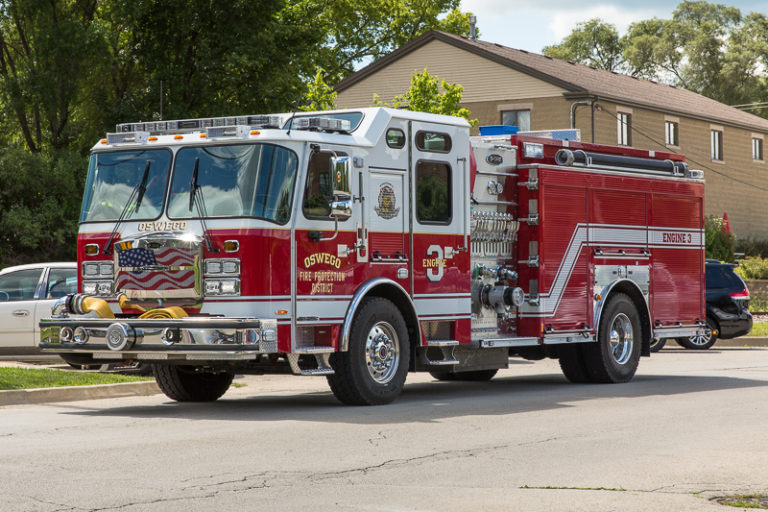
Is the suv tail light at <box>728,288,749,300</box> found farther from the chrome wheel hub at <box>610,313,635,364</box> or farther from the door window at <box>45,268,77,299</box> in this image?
the door window at <box>45,268,77,299</box>

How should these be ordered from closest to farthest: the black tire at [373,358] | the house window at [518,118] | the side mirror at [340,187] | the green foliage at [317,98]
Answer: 1. the side mirror at [340,187]
2. the black tire at [373,358]
3. the green foliage at [317,98]
4. the house window at [518,118]

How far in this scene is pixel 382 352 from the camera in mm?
Result: 12492

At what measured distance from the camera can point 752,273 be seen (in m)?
40.7

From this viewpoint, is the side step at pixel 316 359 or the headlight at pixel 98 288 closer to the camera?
the side step at pixel 316 359

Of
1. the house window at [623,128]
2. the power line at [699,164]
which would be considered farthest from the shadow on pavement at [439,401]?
the house window at [623,128]

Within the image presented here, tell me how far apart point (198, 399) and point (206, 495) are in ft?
20.7

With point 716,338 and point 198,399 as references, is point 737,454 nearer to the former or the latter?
point 198,399

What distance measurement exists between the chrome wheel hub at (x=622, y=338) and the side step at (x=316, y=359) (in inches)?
200

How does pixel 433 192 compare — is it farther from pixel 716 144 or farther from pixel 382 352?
pixel 716 144

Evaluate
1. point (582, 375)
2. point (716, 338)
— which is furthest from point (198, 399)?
point (716, 338)

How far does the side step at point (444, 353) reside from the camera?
13.2 meters

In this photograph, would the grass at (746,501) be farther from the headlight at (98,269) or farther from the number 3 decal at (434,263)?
the headlight at (98,269)

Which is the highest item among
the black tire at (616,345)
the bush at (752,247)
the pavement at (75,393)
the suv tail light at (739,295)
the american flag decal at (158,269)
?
the bush at (752,247)

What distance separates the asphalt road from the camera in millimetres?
7414
